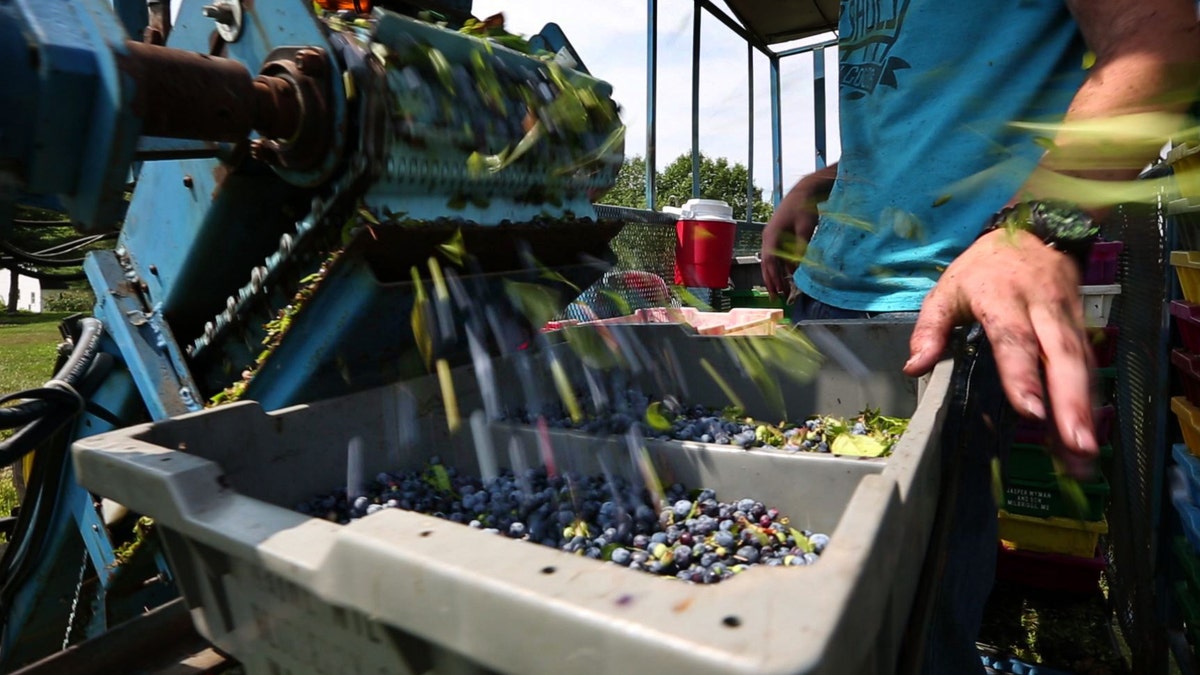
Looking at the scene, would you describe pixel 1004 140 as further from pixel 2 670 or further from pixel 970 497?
pixel 2 670

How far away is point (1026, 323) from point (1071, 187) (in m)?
0.37

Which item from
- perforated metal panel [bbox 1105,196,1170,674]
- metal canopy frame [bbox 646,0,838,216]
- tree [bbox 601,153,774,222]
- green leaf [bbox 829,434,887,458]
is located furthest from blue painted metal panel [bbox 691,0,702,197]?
tree [bbox 601,153,774,222]

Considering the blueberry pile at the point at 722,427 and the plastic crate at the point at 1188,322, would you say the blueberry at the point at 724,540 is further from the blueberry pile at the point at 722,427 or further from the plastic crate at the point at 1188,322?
the plastic crate at the point at 1188,322

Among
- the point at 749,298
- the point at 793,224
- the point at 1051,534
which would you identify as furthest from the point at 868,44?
the point at 749,298

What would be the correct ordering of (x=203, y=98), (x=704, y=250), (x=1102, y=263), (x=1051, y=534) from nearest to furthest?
(x=203, y=98)
(x=1102, y=263)
(x=1051, y=534)
(x=704, y=250)

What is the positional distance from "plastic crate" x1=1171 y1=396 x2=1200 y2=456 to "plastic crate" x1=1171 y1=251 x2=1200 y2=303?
1.01 ft

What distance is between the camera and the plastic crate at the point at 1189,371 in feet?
6.29

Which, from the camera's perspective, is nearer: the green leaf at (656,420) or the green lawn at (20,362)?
the green leaf at (656,420)

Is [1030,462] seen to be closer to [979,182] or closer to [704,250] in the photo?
[979,182]

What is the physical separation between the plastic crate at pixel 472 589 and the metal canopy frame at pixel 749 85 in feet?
15.9

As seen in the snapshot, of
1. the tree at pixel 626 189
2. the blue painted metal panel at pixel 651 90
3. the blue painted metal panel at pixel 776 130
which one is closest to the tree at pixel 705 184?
the tree at pixel 626 189

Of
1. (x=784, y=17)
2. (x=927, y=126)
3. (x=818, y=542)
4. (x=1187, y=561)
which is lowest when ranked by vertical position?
(x=1187, y=561)

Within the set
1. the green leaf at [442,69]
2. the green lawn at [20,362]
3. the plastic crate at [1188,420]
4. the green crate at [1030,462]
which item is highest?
the green leaf at [442,69]

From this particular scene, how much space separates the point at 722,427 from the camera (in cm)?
175
